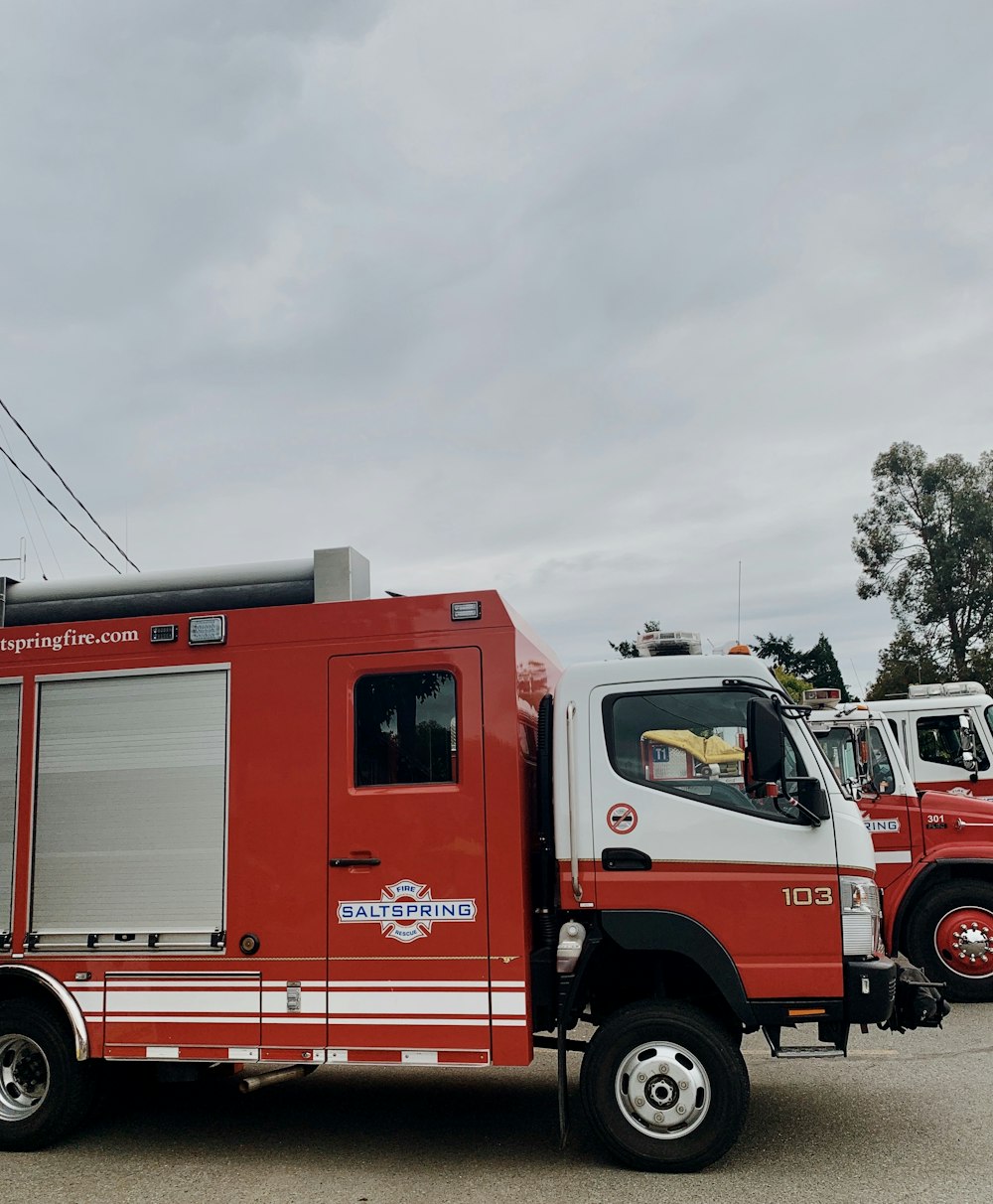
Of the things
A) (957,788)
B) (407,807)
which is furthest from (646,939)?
(957,788)

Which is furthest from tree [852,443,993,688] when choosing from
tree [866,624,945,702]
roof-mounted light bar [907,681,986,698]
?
roof-mounted light bar [907,681,986,698]

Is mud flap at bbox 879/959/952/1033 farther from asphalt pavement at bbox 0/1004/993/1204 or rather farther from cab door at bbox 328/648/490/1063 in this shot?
cab door at bbox 328/648/490/1063

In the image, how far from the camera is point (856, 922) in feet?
19.6

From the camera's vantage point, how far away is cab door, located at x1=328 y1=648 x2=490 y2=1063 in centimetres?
611

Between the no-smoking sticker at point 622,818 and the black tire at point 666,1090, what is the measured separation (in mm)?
929

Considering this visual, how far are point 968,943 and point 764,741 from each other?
A: 5.55 m

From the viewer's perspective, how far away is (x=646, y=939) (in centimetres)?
604

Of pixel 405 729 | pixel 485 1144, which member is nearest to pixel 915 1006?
pixel 485 1144

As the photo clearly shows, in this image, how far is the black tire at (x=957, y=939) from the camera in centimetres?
1011

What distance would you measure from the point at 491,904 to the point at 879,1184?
2.31 metres

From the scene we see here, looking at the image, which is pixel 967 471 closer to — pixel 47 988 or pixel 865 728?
pixel 865 728

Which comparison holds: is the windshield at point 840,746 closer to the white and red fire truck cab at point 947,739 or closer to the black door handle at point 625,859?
the white and red fire truck cab at point 947,739

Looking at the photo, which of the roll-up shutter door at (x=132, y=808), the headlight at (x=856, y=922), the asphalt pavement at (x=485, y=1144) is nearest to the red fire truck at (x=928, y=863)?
the asphalt pavement at (x=485, y=1144)

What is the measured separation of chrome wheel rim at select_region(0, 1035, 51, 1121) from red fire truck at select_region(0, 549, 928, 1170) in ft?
0.06
